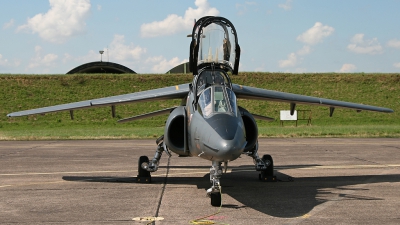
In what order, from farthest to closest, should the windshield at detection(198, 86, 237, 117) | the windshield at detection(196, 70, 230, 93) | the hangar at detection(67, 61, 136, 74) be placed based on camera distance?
the hangar at detection(67, 61, 136, 74), the windshield at detection(196, 70, 230, 93), the windshield at detection(198, 86, 237, 117)

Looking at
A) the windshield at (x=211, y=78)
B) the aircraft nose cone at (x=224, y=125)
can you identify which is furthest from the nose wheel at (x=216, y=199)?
the windshield at (x=211, y=78)

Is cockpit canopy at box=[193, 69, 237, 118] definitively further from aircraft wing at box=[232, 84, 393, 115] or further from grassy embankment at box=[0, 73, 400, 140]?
grassy embankment at box=[0, 73, 400, 140]

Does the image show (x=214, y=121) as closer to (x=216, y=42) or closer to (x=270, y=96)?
(x=216, y=42)

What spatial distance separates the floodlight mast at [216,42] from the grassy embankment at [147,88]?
34535 millimetres

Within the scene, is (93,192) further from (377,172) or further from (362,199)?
(377,172)

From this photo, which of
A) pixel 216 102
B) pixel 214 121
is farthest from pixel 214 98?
pixel 214 121

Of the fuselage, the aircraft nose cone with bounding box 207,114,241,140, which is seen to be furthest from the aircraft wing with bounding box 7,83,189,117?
the aircraft nose cone with bounding box 207,114,241,140

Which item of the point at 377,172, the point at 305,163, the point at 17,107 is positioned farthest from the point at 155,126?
the point at 377,172

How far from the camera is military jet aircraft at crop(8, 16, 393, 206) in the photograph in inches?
362

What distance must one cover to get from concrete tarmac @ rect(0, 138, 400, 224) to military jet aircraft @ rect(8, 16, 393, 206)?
2.57ft

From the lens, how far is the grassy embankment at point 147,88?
48.8 meters

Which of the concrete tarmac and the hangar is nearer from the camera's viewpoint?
the concrete tarmac

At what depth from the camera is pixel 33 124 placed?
48.1m

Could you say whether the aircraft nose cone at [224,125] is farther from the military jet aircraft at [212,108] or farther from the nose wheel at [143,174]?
the nose wheel at [143,174]
